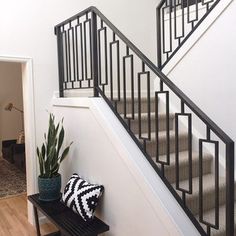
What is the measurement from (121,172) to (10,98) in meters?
5.72

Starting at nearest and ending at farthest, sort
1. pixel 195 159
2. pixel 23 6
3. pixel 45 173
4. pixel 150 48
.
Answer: pixel 195 159 → pixel 45 173 → pixel 23 6 → pixel 150 48

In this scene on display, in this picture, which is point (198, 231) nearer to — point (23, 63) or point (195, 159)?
point (195, 159)

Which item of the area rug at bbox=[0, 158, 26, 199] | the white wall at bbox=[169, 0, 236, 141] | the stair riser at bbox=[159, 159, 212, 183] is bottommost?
the area rug at bbox=[0, 158, 26, 199]

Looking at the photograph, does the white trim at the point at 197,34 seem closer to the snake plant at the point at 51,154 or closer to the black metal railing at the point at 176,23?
the black metal railing at the point at 176,23

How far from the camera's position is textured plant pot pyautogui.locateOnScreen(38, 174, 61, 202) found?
2.94 m

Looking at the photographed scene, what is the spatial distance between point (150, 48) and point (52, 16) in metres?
1.67

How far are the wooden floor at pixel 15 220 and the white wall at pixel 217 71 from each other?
226 centimetres

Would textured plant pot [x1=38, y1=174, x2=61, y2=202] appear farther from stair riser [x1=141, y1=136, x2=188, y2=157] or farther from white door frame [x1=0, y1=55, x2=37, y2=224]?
stair riser [x1=141, y1=136, x2=188, y2=157]

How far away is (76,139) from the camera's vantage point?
303 cm

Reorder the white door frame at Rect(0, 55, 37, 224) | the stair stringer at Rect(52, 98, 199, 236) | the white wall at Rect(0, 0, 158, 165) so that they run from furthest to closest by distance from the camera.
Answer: the white door frame at Rect(0, 55, 37, 224) < the white wall at Rect(0, 0, 158, 165) < the stair stringer at Rect(52, 98, 199, 236)

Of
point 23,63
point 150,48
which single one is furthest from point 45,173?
point 150,48

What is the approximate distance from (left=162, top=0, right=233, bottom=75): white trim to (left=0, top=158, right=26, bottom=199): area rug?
3018mm

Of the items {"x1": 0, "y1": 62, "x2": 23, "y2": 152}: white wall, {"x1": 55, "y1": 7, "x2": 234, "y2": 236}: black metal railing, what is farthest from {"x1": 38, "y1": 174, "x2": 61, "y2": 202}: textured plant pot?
{"x1": 0, "y1": 62, "x2": 23, "y2": 152}: white wall

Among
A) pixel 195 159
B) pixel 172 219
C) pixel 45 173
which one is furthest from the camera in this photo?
pixel 45 173
